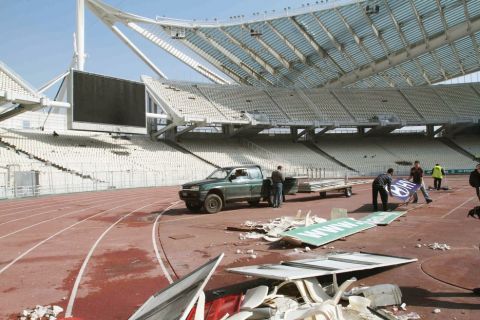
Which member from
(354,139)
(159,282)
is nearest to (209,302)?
(159,282)

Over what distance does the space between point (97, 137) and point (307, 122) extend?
24.1 m

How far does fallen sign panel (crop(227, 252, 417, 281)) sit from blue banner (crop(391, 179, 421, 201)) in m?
8.08

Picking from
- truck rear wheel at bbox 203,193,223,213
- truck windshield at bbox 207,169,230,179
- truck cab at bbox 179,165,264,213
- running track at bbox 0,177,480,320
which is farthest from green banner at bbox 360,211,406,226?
truck windshield at bbox 207,169,230,179

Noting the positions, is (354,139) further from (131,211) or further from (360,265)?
(360,265)

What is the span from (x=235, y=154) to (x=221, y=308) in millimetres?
40741

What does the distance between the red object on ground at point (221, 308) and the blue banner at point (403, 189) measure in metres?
10.9

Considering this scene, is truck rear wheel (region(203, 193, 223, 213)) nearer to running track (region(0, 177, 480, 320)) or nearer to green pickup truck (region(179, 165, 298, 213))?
green pickup truck (region(179, 165, 298, 213))

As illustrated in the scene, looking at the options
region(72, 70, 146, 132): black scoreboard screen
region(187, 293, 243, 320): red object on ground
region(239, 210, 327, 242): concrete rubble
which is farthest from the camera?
region(72, 70, 146, 132): black scoreboard screen

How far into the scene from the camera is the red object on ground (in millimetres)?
4442

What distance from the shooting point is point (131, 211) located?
16703mm

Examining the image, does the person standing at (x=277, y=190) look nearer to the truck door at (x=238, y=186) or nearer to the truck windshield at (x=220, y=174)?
the truck door at (x=238, y=186)

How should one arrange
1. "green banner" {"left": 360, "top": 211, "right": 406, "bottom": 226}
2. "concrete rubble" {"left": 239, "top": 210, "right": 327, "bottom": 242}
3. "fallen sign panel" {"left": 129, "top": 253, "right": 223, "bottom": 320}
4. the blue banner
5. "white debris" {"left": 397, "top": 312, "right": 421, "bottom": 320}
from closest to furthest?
"fallen sign panel" {"left": 129, "top": 253, "right": 223, "bottom": 320} < "white debris" {"left": 397, "top": 312, "right": 421, "bottom": 320} < "concrete rubble" {"left": 239, "top": 210, "right": 327, "bottom": 242} < "green banner" {"left": 360, "top": 211, "right": 406, "bottom": 226} < the blue banner

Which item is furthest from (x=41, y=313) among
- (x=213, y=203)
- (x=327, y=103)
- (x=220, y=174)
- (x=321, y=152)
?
(x=327, y=103)

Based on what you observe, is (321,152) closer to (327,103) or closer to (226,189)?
(327,103)
